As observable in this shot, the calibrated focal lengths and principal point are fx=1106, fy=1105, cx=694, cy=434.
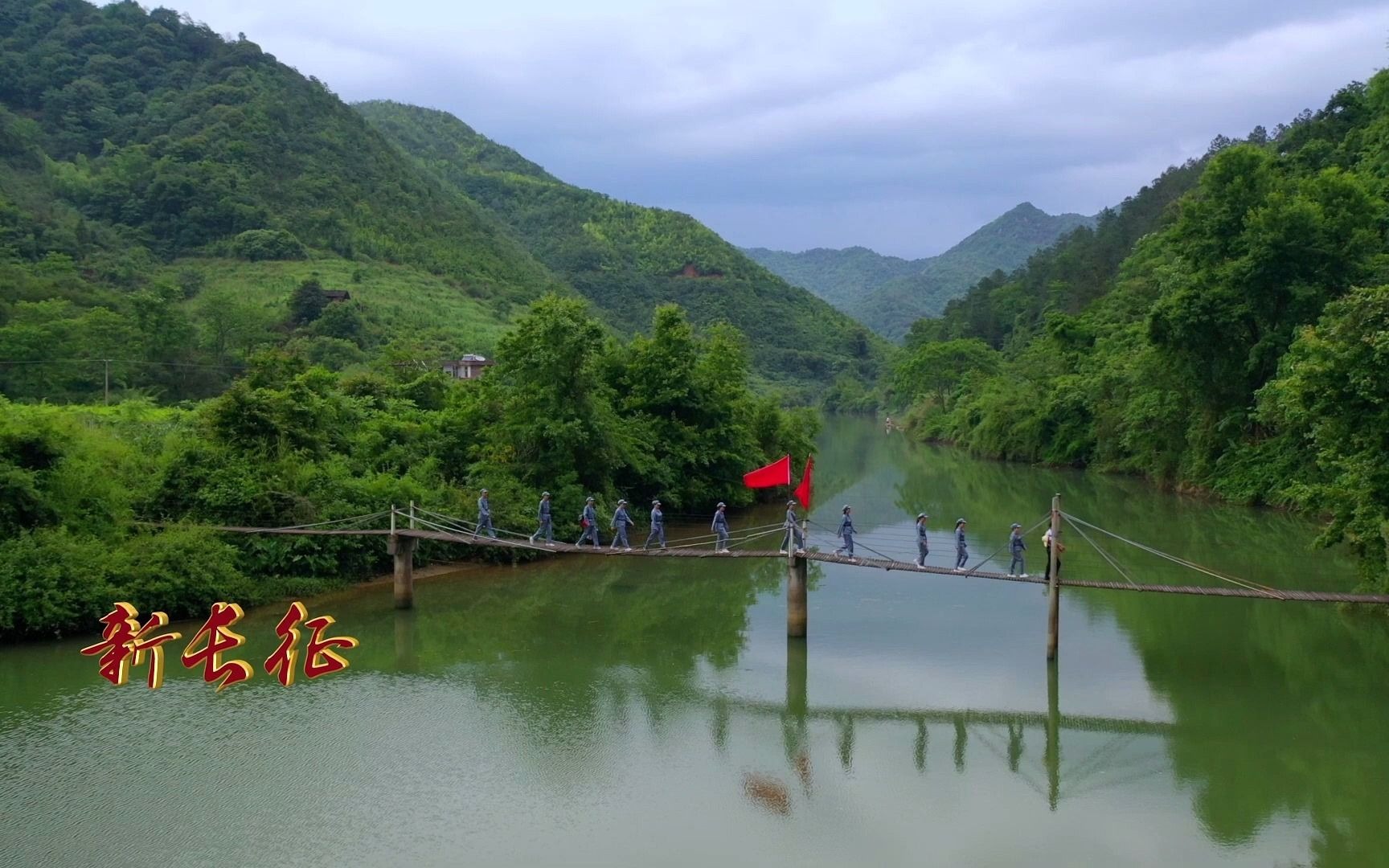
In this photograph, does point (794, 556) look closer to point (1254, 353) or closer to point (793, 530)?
point (793, 530)

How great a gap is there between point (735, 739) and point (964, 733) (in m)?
3.20

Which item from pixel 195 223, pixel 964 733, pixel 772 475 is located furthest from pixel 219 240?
pixel 964 733

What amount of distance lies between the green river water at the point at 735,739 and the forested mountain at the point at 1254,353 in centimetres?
418

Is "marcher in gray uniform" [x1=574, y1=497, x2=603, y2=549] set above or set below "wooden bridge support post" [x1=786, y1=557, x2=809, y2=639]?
above

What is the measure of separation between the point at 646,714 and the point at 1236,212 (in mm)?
28505

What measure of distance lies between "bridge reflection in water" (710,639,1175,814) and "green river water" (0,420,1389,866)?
0.19 ft

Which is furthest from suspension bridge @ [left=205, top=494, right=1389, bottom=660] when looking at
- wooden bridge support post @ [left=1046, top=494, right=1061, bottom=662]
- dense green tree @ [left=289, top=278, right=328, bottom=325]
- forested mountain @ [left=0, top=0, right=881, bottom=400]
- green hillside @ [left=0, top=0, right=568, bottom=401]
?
dense green tree @ [left=289, top=278, right=328, bottom=325]

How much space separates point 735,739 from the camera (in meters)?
15.4

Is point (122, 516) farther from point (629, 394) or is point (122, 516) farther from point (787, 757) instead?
point (629, 394)

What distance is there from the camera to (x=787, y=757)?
14.7 meters

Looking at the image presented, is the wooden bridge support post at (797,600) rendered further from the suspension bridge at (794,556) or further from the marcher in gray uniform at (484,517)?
the marcher in gray uniform at (484,517)

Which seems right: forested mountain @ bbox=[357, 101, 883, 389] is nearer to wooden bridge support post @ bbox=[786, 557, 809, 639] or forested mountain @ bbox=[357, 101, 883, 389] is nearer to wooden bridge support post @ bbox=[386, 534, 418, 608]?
wooden bridge support post @ bbox=[386, 534, 418, 608]

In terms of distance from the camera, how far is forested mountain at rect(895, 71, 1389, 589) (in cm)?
1794

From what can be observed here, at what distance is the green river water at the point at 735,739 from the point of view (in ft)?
39.8
